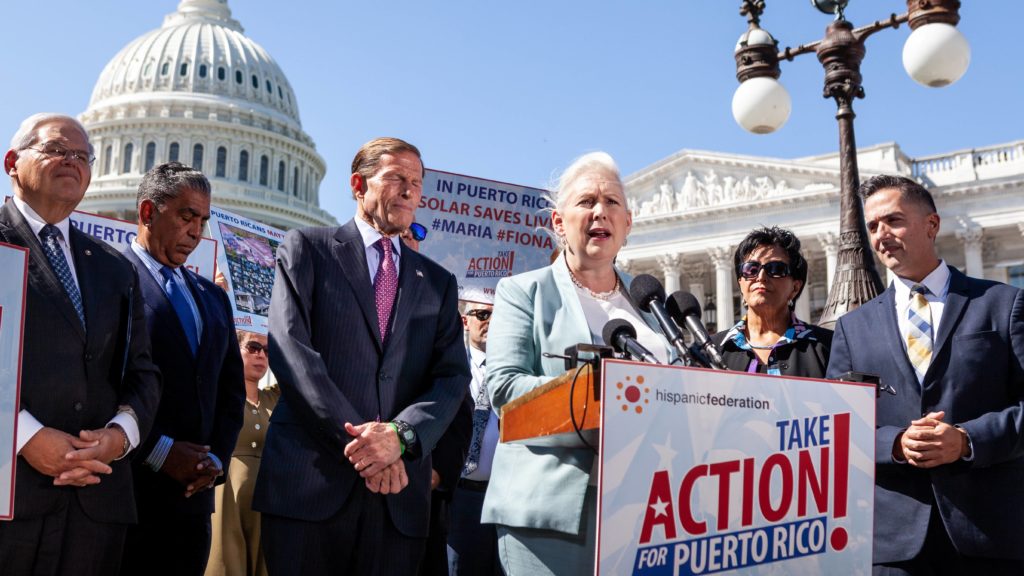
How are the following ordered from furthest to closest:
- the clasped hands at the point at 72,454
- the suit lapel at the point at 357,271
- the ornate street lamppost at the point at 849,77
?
the ornate street lamppost at the point at 849,77 → the suit lapel at the point at 357,271 → the clasped hands at the point at 72,454

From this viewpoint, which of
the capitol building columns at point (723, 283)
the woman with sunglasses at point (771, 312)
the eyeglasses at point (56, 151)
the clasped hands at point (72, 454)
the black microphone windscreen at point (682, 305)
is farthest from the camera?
the capitol building columns at point (723, 283)

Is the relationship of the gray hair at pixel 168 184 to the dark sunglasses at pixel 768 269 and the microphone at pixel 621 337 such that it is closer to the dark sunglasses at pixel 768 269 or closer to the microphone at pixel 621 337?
the microphone at pixel 621 337

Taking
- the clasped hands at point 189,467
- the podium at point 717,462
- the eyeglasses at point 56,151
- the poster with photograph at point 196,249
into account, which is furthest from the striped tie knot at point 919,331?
the poster with photograph at point 196,249

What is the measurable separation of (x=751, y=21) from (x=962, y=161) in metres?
41.8

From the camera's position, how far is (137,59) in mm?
80875

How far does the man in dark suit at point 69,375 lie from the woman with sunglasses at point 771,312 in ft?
8.28

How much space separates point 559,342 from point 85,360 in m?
1.52

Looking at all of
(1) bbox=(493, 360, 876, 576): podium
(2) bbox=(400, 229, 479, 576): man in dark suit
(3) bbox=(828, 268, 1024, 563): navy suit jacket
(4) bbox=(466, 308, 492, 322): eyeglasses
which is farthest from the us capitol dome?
(1) bbox=(493, 360, 876, 576): podium

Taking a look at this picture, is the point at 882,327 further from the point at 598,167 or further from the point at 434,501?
the point at 434,501

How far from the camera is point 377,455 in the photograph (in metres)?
3.15

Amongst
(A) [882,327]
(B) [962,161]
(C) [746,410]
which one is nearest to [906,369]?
(A) [882,327]

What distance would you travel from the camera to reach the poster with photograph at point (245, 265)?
7.03 meters

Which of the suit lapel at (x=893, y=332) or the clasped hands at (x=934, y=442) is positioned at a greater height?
the suit lapel at (x=893, y=332)

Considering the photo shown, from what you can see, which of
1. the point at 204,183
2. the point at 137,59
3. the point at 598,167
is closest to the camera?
the point at 598,167
